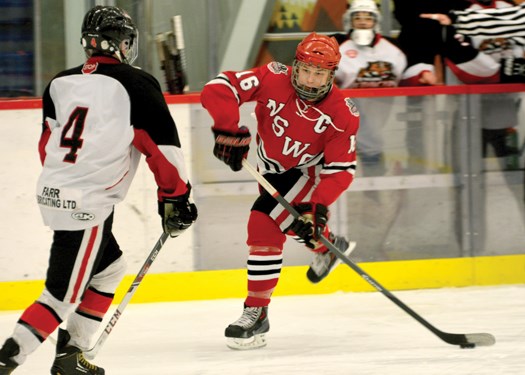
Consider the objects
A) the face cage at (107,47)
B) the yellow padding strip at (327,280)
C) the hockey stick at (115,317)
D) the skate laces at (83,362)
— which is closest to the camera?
the face cage at (107,47)

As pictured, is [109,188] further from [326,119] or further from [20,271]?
[20,271]

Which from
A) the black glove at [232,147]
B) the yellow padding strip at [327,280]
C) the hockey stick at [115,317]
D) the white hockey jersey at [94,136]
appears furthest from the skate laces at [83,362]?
the yellow padding strip at [327,280]

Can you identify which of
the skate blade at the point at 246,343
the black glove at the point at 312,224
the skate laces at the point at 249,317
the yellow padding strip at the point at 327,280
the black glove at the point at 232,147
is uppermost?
the black glove at the point at 232,147

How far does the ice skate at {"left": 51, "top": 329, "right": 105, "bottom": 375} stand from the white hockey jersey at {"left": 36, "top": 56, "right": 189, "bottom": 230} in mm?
400

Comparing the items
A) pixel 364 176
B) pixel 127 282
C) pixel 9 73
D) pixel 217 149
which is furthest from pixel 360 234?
pixel 9 73

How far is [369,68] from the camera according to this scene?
16.5 feet

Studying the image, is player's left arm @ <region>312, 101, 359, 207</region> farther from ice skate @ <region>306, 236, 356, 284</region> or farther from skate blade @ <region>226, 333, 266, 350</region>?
skate blade @ <region>226, 333, 266, 350</region>

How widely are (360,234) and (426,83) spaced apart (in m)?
0.80

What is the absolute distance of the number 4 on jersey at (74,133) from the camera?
117 inches

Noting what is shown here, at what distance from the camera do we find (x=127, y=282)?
4.73m

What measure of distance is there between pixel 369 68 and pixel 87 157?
2.35 m

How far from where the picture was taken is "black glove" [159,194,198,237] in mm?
3170

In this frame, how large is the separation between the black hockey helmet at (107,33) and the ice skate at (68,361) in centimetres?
87

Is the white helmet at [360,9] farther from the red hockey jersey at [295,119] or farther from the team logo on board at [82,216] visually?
the team logo on board at [82,216]
